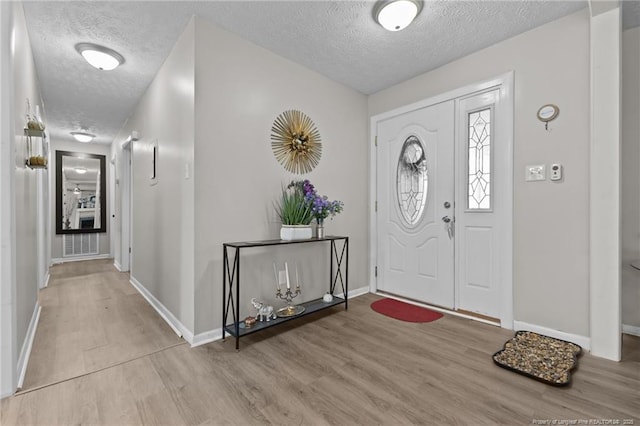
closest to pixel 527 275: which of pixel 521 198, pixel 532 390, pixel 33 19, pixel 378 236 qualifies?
pixel 521 198

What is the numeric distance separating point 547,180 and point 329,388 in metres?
2.20

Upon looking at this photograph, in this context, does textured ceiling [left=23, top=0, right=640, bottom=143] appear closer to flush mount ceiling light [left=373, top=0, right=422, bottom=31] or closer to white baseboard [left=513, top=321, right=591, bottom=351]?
flush mount ceiling light [left=373, top=0, right=422, bottom=31]

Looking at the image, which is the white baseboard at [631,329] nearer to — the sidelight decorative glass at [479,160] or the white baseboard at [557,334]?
the white baseboard at [557,334]

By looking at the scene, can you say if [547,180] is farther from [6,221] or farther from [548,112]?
[6,221]

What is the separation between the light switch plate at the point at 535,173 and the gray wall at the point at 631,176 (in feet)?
2.13

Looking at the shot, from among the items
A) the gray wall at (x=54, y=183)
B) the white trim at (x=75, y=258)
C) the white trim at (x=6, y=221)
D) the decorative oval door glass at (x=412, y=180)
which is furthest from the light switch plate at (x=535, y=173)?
the white trim at (x=75, y=258)

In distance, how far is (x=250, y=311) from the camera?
8.00 ft

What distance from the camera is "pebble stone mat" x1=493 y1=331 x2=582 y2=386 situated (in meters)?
1.70

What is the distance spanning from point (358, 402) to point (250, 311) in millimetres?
1232

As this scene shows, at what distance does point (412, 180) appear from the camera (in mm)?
3168

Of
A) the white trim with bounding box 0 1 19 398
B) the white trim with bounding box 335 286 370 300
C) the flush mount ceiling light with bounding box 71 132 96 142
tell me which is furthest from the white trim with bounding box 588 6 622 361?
the flush mount ceiling light with bounding box 71 132 96 142

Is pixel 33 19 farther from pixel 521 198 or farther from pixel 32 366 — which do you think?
pixel 521 198

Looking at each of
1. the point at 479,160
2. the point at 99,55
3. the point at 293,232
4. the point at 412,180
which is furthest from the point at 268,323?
the point at 99,55

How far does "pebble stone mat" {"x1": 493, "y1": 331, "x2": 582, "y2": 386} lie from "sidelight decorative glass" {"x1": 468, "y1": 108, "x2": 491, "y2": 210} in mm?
1095
